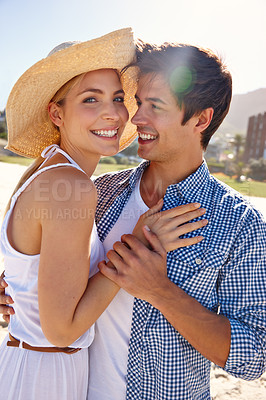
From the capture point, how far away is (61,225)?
1.55m

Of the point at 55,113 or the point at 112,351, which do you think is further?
the point at 55,113

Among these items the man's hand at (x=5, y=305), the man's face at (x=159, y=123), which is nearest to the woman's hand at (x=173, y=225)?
the man's face at (x=159, y=123)

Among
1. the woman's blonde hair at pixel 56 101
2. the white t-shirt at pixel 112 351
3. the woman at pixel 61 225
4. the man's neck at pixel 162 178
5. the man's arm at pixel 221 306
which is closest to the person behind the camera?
the woman at pixel 61 225

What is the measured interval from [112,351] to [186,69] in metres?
1.69

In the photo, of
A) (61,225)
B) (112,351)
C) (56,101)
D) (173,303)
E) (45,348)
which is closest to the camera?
(61,225)

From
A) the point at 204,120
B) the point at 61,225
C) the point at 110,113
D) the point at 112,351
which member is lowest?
the point at 112,351

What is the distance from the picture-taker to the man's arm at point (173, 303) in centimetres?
171

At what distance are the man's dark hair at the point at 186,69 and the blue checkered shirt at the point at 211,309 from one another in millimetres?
727

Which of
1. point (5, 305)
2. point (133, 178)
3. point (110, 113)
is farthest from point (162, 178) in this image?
point (5, 305)

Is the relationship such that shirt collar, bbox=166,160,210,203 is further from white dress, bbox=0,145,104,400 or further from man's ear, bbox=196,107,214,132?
white dress, bbox=0,145,104,400

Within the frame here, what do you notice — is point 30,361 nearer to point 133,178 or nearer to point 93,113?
point 133,178

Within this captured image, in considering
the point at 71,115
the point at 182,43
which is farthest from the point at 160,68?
the point at 71,115

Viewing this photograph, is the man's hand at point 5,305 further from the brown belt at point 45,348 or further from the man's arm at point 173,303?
the man's arm at point 173,303

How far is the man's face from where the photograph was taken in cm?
225
